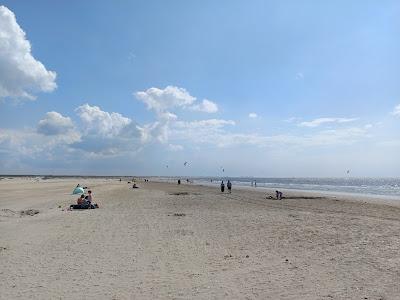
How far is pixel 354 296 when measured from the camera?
8133 mm

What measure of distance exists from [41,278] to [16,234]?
727 centimetres

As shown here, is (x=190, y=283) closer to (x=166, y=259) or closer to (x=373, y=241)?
(x=166, y=259)

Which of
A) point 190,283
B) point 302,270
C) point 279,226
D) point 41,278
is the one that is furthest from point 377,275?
point 279,226

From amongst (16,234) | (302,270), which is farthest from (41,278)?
(16,234)

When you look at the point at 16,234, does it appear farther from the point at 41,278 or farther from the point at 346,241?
the point at 346,241

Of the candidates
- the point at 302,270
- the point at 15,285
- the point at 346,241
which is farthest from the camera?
the point at 346,241

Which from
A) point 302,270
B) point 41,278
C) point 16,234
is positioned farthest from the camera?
point 16,234

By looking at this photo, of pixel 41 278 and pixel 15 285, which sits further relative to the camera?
pixel 41 278

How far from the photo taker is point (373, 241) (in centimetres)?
1420

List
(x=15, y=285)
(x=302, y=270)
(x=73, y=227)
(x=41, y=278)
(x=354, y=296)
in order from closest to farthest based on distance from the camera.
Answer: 1. (x=354, y=296)
2. (x=15, y=285)
3. (x=41, y=278)
4. (x=302, y=270)
5. (x=73, y=227)

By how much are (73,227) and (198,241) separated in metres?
6.15

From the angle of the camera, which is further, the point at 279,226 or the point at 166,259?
the point at 279,226

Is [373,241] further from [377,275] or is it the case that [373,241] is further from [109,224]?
[109,224]

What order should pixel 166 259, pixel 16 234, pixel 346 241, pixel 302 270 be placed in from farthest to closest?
pixel 16 234
pixel 346 241
pixel 166 259
pixel 302 270
